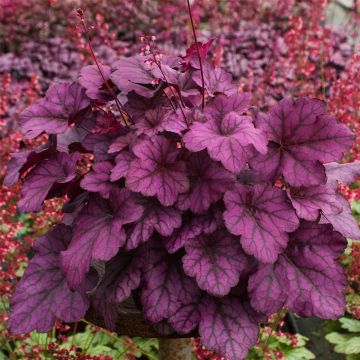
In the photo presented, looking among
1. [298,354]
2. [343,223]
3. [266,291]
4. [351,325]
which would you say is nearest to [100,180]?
[266,291]

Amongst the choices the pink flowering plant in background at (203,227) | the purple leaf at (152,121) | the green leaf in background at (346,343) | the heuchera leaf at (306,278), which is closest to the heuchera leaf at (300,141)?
the pink flowering plant in background at (203,227)

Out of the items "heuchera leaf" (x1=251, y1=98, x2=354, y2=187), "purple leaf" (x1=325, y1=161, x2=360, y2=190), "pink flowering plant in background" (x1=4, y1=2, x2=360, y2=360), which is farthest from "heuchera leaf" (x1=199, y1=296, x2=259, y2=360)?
"purple leaf" (x1=325, y1=161, x2=360, y2=190)

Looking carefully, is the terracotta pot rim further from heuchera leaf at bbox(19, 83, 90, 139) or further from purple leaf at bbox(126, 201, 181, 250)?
heuchera leaf at bbox(19, 83, 90, 139)

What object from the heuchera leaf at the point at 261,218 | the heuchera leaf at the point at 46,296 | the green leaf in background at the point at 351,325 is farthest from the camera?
→ the green leaf in background at the point at 351,325

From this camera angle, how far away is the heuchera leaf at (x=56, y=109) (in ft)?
5.57

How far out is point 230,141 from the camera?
146cm

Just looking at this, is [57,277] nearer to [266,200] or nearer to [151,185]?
[151,185]

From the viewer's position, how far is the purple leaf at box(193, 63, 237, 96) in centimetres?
176

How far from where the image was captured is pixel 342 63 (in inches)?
209

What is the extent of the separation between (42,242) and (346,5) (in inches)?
261

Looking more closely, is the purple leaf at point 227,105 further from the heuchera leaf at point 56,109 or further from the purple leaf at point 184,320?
the purple leaf at point 184,320

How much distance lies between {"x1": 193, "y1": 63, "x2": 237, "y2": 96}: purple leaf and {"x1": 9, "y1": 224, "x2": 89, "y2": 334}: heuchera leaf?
1.89 ft

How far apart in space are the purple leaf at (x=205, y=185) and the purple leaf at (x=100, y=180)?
0.19 m

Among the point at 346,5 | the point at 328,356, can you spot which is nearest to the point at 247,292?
the point at 328,356
